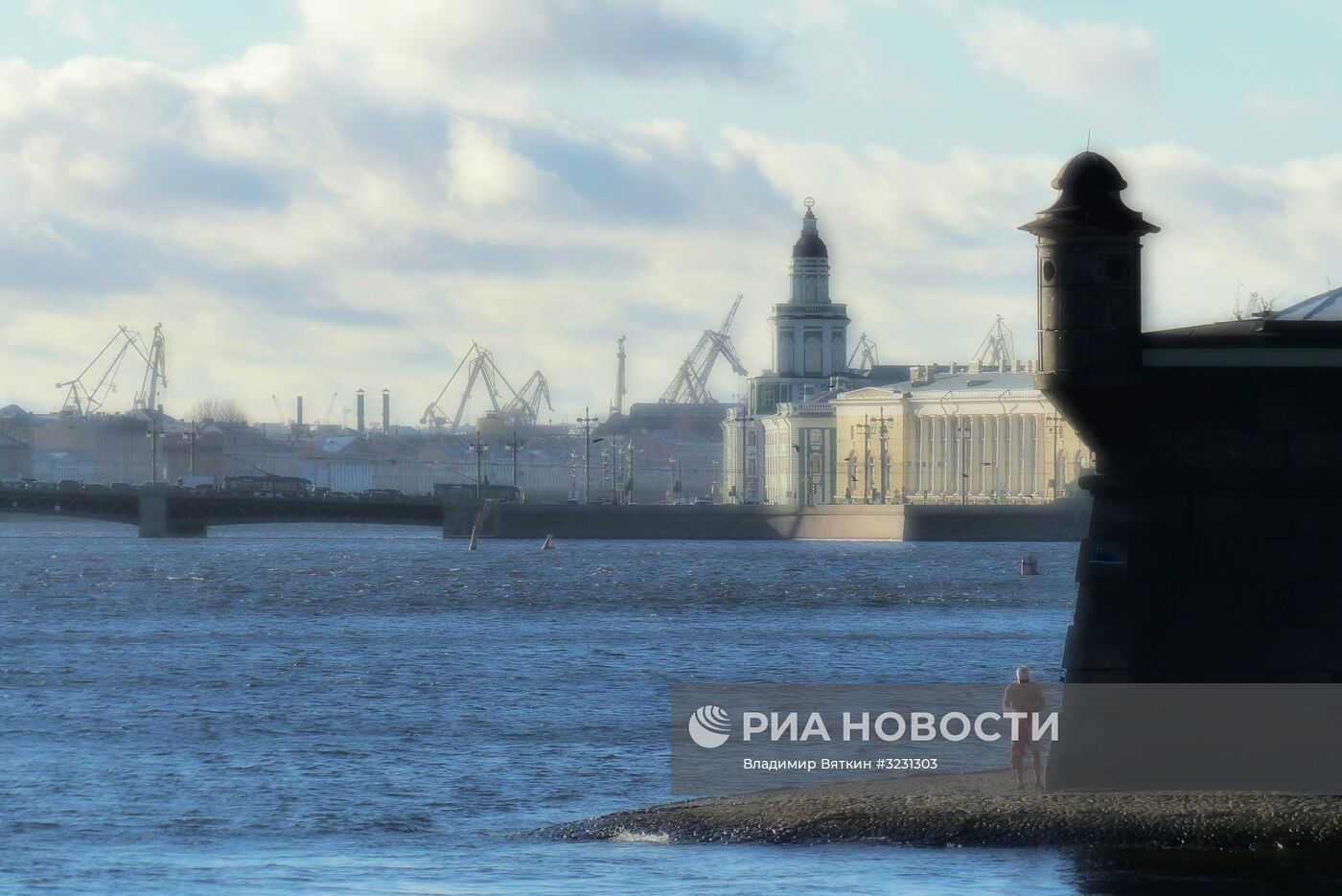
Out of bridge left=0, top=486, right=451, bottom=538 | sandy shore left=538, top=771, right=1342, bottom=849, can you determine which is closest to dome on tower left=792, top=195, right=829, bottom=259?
bridge left=0, top=486, right=451, bottom=538

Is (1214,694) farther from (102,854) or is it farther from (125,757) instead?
(125,757)

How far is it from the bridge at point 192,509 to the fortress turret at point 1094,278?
79.5 m

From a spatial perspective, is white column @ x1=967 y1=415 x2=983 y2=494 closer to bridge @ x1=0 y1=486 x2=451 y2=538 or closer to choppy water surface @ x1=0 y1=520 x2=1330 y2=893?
bridge @ x1=0 y1=486 x2=451 y2=538

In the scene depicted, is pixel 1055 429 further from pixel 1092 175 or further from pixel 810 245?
pixel 1092 175

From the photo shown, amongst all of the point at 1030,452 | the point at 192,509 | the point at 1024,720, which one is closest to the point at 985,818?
the point at 1024,720

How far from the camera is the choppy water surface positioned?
625 inches

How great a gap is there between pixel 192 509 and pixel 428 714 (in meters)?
73.2

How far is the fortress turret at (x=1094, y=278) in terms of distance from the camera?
15.1 metres

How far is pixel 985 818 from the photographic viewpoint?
15.6 meters

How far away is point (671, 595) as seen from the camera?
58.3 meters

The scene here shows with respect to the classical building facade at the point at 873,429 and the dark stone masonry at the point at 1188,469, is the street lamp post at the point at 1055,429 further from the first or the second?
the dark stone masonry at the point at 1188,469

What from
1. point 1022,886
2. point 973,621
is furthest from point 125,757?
point 973,621

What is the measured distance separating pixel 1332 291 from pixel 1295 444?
1.21 m

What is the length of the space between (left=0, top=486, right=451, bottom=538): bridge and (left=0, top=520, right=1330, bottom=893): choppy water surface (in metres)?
21.7
